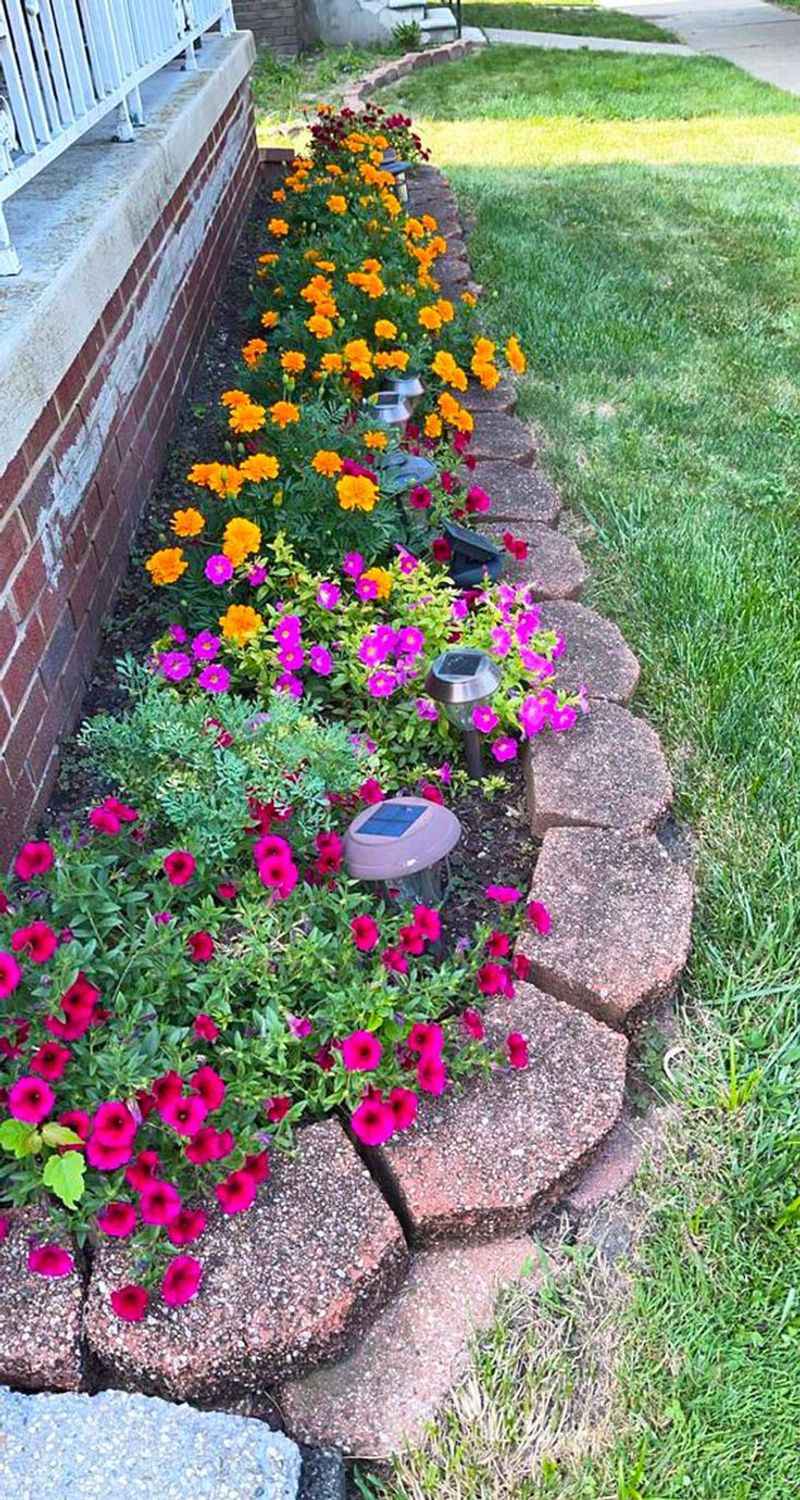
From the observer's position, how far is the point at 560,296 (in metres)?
5.24

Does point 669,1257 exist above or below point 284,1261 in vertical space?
below

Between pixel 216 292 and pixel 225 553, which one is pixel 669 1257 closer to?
pixel 225 553

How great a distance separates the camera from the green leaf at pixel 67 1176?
60.1 inches

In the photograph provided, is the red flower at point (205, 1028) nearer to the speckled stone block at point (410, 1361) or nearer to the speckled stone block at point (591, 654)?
the speckled stone block at point (410, 1361)

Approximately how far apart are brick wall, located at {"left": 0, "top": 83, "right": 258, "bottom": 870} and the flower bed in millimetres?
137

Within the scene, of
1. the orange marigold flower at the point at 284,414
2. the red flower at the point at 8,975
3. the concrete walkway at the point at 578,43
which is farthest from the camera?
the concrete walkway at the point at 578,43

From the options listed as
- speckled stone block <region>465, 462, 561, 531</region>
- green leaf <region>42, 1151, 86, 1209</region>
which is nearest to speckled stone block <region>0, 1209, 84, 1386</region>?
green leaf <region>42, 1151, 86, 1209</region>

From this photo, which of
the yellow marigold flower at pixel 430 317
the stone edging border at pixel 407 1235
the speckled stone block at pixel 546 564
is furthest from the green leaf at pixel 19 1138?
the yellow marigold flower at pixel 430 317

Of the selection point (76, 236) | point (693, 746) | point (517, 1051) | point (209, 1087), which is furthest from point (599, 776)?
point (76, 236)

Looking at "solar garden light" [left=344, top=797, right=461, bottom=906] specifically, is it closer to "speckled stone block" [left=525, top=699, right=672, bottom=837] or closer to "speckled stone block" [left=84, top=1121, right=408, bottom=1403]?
"speckled stone block" [left=525, top=699, right=672, bottom=837]

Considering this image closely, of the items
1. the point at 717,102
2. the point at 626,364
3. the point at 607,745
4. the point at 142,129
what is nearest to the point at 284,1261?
the point at 607,745

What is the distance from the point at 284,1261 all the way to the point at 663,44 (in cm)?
1410

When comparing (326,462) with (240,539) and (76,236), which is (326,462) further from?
(76,236)

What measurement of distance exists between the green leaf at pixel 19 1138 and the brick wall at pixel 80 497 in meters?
0.61
